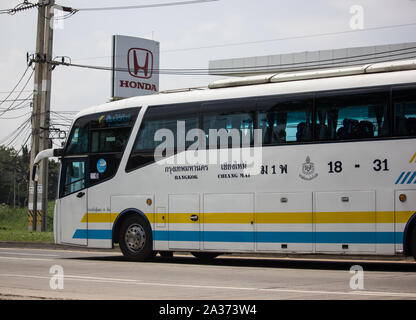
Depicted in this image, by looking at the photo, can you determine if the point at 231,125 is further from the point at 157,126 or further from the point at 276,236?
the point at 276,236

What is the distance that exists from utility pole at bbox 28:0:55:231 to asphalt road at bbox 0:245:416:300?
15906 millimetres

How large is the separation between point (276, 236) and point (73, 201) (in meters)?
6.27

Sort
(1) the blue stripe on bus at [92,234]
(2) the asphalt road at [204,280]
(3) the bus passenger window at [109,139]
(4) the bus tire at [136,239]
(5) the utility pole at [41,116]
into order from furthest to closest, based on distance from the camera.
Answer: (5) the utility pole at [41,116], (1) the blue stripe on bus at [92,234], (3) the bus passenger window at [109,139], (4) the bus tire at [136,239], (2) the asphalt road at [204,280]

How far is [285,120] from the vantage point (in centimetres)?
1512

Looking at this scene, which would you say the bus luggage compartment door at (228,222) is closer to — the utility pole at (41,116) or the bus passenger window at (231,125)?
the bus passenger window at (231,125)

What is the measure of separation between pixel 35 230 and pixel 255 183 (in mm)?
20653

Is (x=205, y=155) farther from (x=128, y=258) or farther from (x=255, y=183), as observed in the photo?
(x=128, y=258)

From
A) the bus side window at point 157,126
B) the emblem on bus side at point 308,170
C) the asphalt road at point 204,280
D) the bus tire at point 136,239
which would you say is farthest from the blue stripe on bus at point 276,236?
the bus side window at point 157,126

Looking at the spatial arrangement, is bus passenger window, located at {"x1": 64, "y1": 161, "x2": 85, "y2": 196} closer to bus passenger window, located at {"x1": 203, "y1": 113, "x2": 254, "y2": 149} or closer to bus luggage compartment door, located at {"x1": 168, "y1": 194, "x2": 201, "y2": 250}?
bus luggage compartment door, located at {"x1": 168, "y1": 194, "x2": 201, "y2": 250}

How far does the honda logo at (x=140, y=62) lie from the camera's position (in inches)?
1907

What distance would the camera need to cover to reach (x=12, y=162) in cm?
14150

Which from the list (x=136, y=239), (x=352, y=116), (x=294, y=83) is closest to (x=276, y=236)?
(x=352, y=116)

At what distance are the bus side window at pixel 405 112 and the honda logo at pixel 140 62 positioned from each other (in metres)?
35.8
